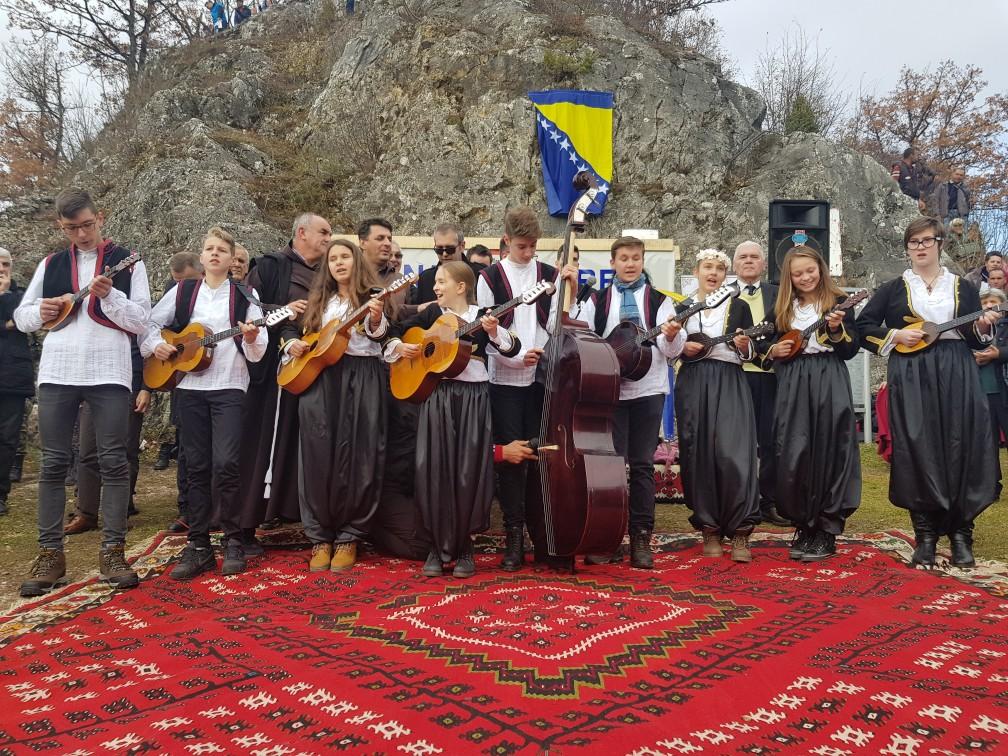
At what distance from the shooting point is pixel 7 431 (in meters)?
7.29

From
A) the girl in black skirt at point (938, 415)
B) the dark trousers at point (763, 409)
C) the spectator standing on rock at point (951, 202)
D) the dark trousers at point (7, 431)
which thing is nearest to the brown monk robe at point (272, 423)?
the dark trousers at point (7, 431)

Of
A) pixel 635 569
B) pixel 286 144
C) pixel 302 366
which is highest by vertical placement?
pixel 286 144

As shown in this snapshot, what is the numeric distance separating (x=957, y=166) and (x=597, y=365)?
27.0 metres

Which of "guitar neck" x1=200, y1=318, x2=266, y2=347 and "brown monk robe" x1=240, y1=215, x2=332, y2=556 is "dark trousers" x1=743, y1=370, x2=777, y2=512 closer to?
"brown monk robe" x1=240, y1=215, x2=332, y2=556

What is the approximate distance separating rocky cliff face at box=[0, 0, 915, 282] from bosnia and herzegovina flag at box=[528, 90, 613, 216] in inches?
16.2

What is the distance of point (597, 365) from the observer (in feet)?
15.2

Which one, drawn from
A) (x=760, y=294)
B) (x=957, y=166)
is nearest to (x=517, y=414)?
(x=760, y=294)

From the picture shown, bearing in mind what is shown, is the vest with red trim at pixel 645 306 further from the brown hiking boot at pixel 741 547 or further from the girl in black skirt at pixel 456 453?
the brown hiking boot at pixel 741 547

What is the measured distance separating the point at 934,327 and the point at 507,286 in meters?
2.74

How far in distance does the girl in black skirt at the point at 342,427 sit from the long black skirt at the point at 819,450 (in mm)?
2722

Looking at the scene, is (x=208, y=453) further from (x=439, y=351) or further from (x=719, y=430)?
(x=719, y=430)

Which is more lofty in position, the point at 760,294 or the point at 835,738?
the point at 760,294

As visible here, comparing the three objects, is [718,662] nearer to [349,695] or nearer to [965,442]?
[349,695]

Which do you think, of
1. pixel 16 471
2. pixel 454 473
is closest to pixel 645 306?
pixel 454 473
